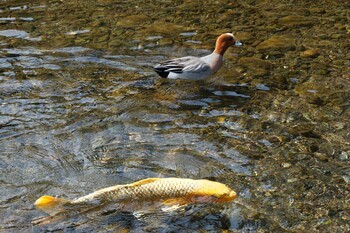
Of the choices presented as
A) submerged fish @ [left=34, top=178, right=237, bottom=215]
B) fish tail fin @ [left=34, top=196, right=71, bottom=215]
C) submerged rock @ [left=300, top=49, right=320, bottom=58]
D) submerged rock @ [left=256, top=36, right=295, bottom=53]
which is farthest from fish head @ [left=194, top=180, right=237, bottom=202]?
submerged rock @ [left=256, top=36, right=295, bottom=53]

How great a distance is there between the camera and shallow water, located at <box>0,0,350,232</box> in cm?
591

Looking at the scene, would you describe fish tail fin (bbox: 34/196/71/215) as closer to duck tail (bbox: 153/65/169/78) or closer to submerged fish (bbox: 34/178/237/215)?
submerged fish (bbox: 34/178/237/215)

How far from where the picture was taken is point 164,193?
5.30 metres

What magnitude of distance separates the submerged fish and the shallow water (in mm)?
347

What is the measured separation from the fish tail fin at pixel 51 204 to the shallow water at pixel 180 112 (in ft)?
0.48

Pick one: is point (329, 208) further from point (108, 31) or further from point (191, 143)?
point (108, 31)

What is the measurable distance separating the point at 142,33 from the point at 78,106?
3261mm

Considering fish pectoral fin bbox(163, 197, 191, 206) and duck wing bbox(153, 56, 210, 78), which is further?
duck wing bbox(153, 56, 210, 78)

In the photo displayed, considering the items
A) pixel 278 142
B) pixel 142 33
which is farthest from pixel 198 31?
pixel 278 142

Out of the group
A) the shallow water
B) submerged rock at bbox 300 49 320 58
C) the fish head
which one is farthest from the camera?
submerged rock at bbox 300 49 320 58

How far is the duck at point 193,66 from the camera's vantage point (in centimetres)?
902

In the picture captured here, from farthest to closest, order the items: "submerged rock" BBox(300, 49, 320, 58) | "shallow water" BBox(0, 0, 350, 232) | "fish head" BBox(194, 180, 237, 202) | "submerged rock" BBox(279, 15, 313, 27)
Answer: "submerged rock" BBox(279, 15, 313, 27), "submerged rock" BBox(300, 49, 320, 58), "shallow water" BBox(0, 0, 350, 232), "fish head" BBox(194, 180, 237, 202)

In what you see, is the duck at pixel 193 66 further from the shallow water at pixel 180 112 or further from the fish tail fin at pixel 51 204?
the fish tail fin at pixel 51 204

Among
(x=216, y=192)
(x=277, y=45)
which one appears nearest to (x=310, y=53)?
(x=277, y=45)
